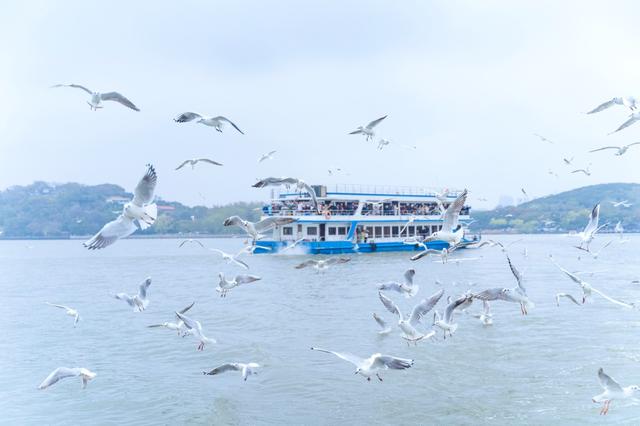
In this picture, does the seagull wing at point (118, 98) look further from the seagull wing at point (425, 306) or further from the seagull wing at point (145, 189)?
the seagull wing at point (425, 306)

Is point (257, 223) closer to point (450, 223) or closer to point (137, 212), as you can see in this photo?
point (137, 212)

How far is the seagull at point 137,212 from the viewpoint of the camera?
29.3 feet

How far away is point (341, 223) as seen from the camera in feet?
141

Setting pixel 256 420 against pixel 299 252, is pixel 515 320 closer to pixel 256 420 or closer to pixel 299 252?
pixel 256 420

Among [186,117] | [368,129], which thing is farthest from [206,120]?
[368,129]

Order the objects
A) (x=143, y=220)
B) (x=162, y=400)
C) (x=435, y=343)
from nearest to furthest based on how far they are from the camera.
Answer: (x=143, y=220) < (x=162, y=400) < (x=435, y=343)

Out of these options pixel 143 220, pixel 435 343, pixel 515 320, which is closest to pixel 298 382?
pixel 435 343

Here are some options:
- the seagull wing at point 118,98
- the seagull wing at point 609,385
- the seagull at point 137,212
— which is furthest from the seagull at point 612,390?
the seagull wing at point 118,98

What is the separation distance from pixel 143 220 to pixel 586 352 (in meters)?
10.4

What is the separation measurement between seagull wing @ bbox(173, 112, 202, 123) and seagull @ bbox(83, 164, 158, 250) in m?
1.78

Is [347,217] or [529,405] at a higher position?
[347,217]

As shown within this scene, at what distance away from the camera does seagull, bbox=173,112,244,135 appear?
1091 cm

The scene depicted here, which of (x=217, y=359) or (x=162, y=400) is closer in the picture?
(x=162, y=400)

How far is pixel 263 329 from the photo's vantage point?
702 inches
